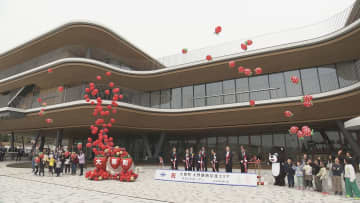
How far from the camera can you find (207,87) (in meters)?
20.7

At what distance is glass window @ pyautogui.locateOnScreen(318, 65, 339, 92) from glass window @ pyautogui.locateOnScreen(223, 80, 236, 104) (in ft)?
22.7

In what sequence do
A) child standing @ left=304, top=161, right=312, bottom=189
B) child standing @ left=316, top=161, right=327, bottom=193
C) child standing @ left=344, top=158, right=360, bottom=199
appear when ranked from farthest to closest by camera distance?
child standing @ left=304, top=161, right=312, bottom=189 → child standing @ left=316, top=161, right=327, bottom=193 → child standing @ left=344, top=158, right=360, bottom=199

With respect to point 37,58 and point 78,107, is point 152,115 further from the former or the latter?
point 37,58

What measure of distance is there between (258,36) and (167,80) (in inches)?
358

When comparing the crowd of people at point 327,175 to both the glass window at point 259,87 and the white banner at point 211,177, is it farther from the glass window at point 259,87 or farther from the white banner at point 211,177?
the glass window at point 259,87

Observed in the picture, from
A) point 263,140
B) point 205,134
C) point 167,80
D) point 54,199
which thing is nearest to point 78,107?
point 167,80

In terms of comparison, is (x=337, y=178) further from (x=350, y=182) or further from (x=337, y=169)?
(x=350, y=182)

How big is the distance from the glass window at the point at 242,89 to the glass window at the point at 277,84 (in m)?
2.01

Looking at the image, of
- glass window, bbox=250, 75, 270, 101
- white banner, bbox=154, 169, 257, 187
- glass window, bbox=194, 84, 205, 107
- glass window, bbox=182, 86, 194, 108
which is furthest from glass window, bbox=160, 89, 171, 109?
white banner, bbox=154, 169, 257, 187

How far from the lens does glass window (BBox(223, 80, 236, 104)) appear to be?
18922 millimetres

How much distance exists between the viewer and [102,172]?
12328mm

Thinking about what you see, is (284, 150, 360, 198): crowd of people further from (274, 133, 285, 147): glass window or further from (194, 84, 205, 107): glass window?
(194, 84, 205, 107): glass window

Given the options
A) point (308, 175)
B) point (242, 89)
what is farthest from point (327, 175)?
point (242, 89)

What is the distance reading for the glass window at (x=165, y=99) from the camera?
21.4m
